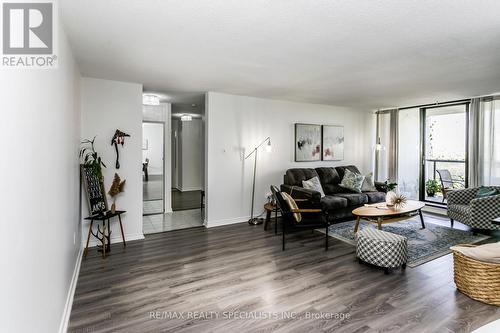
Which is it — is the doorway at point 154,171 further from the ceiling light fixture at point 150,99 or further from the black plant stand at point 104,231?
the black plant stand at point 104,231

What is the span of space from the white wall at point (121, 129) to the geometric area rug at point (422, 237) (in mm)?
3310

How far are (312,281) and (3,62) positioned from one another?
305 centimetres

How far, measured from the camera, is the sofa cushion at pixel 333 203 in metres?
4.91

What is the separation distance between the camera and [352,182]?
5863 mm

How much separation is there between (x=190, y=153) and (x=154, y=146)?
2.97m

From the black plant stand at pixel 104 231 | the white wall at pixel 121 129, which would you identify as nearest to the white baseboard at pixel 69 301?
the black plant stand at pixel 104 231

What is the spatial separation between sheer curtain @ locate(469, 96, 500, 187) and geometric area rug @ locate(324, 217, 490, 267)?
1451 millimetres

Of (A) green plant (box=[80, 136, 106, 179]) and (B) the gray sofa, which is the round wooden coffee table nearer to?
(B) the gray sofa

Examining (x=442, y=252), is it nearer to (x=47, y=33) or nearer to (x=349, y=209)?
(x=349, y=209)

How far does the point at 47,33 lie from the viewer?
187 centimetres

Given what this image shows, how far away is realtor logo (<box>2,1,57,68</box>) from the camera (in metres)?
1.21

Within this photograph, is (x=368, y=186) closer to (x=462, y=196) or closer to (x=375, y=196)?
(x=375, y=196)

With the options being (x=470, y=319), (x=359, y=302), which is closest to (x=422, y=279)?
(x=470, y=319)

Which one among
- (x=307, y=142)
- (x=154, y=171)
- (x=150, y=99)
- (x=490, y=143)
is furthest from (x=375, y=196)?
(x=150, y=99)
